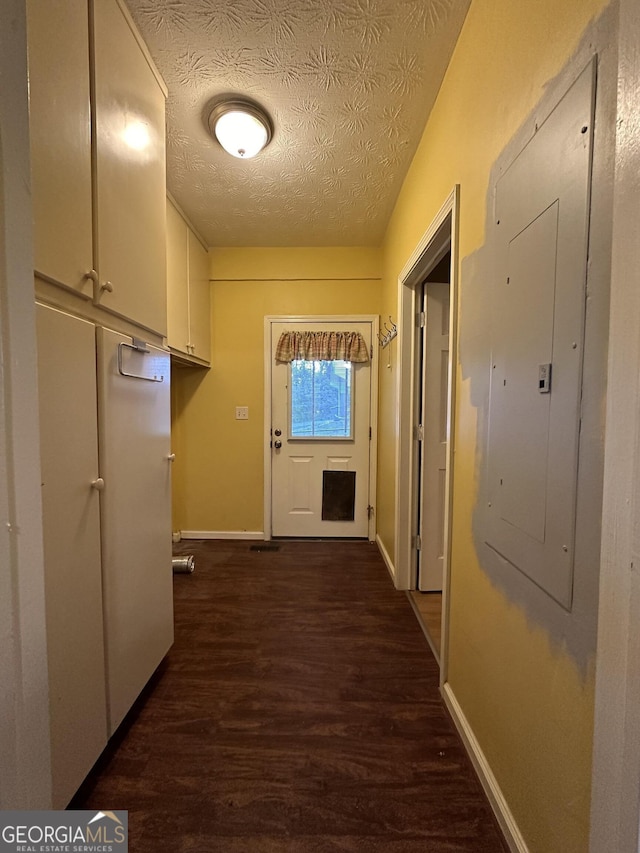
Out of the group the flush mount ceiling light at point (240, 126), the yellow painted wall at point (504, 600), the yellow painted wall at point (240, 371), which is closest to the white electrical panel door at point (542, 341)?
the yellow painted wall at point (504, 600)

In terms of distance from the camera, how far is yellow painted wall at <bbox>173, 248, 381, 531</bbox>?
3043 mm

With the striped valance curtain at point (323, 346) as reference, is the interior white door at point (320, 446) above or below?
below

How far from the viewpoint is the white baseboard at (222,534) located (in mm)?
3154

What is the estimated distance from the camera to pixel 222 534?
125 inches

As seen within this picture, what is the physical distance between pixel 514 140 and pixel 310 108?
45.8 inches

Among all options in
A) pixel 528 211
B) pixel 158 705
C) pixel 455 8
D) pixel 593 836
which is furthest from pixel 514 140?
pixel 158 705

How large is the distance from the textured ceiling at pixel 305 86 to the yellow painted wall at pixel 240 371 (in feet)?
2.06

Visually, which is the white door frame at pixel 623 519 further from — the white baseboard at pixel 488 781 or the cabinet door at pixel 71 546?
the cabinet door at pixel 71 546

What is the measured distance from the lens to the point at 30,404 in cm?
50

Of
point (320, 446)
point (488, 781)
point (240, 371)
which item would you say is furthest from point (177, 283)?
point (488, 781)

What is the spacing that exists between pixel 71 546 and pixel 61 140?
107cm

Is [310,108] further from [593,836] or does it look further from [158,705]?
[158,705]

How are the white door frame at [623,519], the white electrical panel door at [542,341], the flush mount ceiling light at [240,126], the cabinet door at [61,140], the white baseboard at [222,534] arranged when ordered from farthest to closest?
the white baseboard at [222,534], the flush mount ceiling light at [240,126], the cabinet door at [61,140], the white electrical panel door at [542,341], the white door frame at [623,519]

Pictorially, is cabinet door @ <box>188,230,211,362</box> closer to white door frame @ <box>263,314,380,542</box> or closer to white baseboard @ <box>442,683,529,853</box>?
white door frame @ <box>263,314,380,542</box>
